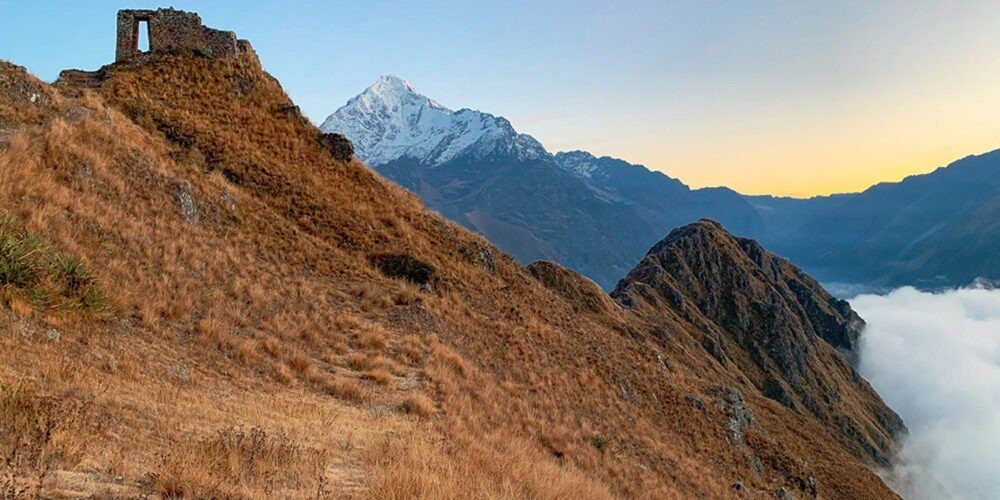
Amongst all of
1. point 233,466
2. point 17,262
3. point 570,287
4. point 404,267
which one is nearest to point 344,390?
point 233,466

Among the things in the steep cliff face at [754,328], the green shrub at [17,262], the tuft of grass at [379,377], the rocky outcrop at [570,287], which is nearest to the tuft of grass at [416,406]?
the tuft of grass at [379,377]

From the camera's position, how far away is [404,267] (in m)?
23.6

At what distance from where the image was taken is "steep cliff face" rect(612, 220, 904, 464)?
116062mm

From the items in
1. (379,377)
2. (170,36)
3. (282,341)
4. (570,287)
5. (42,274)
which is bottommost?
(379,377)

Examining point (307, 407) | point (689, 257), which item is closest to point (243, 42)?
point (307, 407)

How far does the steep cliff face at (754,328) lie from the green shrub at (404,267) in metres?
78.8

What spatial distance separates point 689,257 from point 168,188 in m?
141

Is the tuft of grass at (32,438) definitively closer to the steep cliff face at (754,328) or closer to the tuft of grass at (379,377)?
the tuft of grass at (379,377)

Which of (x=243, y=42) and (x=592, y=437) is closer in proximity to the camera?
(x=592, y=437)

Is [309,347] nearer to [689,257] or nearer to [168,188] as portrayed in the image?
[168,188]

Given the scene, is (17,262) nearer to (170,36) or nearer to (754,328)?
(170,36)

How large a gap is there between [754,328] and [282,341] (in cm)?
14618

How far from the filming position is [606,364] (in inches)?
1131

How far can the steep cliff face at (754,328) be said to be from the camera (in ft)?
381
